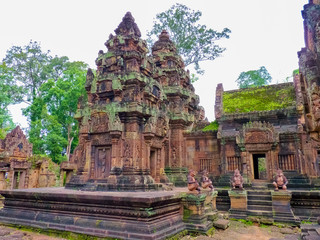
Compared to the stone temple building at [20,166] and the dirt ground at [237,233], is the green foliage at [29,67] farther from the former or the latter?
the dirt ground at [237,233]

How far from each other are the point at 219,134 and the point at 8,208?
10.3 meters

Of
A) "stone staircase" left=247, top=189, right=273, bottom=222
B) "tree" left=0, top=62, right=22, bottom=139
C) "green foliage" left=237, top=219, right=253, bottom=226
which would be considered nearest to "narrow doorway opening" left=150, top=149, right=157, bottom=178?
"green foliage" left=237, top=219, right=253, bottom=226

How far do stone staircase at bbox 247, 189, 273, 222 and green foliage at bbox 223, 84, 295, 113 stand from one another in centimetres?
532

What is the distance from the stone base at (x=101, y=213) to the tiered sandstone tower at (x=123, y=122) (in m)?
1.78

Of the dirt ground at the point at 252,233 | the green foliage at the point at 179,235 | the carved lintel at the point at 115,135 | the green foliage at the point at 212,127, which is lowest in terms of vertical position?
the dirt ground at the point at 252,233

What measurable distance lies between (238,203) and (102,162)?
585 cm

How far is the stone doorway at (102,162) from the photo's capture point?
961 cm

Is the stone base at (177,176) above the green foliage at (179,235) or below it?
above

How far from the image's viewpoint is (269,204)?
32.3 feet

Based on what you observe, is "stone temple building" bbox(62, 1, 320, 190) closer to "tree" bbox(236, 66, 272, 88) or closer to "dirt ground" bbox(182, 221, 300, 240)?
"dirt ground" bbox(182, 221, 300, 240)

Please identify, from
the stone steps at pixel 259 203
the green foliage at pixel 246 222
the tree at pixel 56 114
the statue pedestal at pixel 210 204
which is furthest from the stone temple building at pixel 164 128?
the tree at pixel 56 114

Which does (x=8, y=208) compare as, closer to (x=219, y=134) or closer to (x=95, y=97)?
(x=95, y=97)

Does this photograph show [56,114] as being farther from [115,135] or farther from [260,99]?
[260,99]

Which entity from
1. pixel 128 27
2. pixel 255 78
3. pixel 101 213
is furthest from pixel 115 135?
pixel 255 78
